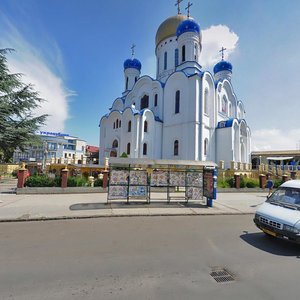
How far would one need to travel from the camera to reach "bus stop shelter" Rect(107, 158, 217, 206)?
10.6 metres

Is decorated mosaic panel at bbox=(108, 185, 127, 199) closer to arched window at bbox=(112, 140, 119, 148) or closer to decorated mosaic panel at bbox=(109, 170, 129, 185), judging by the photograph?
decorated mosaic panel at bbox=(109, 170, 129, 185)

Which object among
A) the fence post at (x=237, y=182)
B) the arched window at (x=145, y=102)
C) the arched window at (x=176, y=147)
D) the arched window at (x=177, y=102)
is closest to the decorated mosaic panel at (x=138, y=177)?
the fence post at (x=237, y=182)

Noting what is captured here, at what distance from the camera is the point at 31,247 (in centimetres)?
488

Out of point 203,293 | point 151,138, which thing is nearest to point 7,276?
point 203,293

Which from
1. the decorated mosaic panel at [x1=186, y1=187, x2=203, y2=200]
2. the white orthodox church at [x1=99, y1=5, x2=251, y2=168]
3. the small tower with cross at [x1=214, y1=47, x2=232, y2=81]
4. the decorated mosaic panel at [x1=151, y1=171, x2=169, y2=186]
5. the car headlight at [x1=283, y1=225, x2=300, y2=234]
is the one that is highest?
the small tower with cross at [x1=214, y1=47, x2=232, y2=81]

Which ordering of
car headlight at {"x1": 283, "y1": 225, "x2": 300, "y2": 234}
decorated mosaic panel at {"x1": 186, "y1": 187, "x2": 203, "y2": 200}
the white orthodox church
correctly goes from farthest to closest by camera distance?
the white orthodox church
decorated mosaic panel at {"x1": 186, "y1": 187, "x2": 203, "y2": 200}
car headlight at {"x1": 283, "y1": 225, "x2": 300, "y2": 234}

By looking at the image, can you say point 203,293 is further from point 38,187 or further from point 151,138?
point 151,138

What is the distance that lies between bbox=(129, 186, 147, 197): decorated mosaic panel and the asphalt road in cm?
385

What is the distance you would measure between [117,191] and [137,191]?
1.01m

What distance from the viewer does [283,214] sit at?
211 inches

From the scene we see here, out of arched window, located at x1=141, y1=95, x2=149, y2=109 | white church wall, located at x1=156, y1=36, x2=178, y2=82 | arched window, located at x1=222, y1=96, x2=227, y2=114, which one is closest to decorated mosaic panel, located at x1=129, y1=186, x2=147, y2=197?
arched window, located at x1=141, y1=95, x2=149, y2=109

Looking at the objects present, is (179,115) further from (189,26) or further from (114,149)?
(189,26)

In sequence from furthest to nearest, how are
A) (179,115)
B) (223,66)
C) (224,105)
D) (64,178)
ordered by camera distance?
(223,66), (224,105), (179,115), (64,178)

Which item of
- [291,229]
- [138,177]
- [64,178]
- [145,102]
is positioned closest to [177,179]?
[138,177]
